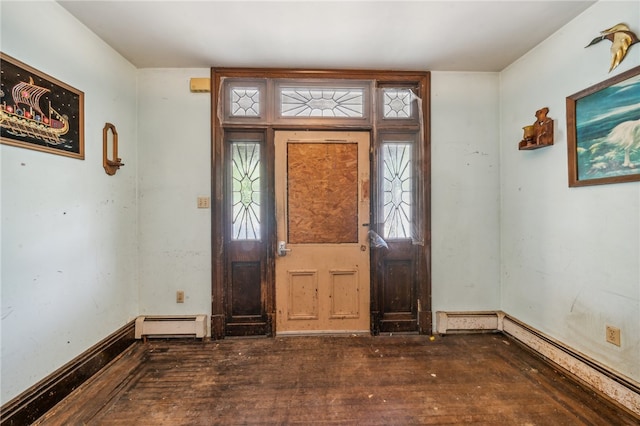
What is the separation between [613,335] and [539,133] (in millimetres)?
1519

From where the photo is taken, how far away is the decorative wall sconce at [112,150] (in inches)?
82.9

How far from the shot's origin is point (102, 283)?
2088 mm

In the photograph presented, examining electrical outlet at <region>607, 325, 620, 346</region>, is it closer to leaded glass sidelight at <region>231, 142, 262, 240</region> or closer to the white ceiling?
the white ceiling

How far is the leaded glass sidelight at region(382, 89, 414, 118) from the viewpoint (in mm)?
2609

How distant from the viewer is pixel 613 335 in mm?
1680

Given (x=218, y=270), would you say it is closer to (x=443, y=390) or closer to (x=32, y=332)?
(x=32, y=332)

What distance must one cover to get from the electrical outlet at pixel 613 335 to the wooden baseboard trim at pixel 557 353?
189 mm

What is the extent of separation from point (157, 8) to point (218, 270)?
2.09m

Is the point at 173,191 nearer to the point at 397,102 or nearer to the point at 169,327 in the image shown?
the point at 169,327

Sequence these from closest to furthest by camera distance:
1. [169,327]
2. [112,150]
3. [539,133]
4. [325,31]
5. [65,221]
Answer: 1. [65,221]
2. [325,31]
3. [539,133]
4. [112,150]
5. [169,327]

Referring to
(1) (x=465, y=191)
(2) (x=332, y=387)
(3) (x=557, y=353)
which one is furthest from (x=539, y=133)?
(2) (x=332, y=387)

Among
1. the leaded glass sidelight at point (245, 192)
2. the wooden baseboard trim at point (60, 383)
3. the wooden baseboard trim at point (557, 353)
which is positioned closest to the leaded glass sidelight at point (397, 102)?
the leaded glass sidelight at point (245, 192)

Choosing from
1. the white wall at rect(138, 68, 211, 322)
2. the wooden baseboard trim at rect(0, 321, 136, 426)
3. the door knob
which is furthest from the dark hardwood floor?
the door knob

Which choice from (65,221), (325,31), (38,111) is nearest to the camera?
(38,111)
